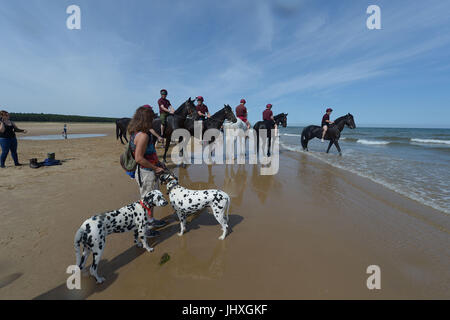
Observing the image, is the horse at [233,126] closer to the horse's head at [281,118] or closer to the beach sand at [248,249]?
the horse's head at [281,118]

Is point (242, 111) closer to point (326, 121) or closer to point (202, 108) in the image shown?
point (202, 108)

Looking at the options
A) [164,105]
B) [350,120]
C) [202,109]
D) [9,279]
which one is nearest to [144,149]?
[9,279]

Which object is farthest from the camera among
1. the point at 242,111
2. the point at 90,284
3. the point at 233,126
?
the point at 242,111

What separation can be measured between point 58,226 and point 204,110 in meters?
8.88

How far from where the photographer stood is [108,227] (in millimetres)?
2873

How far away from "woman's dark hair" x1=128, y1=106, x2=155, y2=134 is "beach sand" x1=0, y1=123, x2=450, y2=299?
2.35 meters

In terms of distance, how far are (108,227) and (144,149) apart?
1.45 metres

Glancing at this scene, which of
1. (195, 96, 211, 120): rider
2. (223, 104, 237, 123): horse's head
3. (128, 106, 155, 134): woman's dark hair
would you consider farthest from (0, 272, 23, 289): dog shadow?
(223, 104, 237, 123): horse's head

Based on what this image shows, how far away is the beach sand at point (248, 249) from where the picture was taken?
258 centimetres

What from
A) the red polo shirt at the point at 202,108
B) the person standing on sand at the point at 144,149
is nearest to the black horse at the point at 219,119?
the red polo shirt at the point at 202,108

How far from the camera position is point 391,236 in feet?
12.7

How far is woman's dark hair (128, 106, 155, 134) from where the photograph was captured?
3.36 meters
